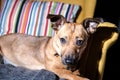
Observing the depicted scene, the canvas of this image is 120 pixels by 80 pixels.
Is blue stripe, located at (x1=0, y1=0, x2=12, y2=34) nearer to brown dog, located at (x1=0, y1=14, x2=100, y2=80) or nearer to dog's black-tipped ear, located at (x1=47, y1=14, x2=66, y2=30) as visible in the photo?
brown dog, located at (x1=0, y1=14, x2=100, y2=80)

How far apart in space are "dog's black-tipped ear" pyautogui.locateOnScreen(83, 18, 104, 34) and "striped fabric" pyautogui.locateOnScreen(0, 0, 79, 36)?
0.42m

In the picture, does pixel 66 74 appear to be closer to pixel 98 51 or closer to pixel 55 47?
pixel 55 47

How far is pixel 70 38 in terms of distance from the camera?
2334mm

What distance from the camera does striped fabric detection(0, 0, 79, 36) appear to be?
9.66ft

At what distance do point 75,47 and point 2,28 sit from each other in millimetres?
1059

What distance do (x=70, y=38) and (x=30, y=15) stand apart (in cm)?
83

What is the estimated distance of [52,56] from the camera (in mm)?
2465

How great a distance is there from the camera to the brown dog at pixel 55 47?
2.31 m

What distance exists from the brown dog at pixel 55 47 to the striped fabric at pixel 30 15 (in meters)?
0.20

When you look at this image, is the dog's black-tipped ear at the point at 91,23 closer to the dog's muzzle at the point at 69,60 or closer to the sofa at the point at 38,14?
the sofa at the point at 38,14

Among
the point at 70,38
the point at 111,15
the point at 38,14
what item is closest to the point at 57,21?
the point at 70,38

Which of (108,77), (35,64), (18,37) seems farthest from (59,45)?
(108,77)

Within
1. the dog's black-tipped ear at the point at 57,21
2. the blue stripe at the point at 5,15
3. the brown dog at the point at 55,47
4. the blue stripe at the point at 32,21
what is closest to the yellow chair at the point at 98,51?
the brown dog at the point at 55,47

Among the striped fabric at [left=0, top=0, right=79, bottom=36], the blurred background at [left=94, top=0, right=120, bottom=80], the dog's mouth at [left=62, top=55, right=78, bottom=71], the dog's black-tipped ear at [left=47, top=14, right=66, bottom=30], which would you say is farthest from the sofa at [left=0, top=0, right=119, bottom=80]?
the blurred background at [left=94, top=0, right=120, bottom=80]
